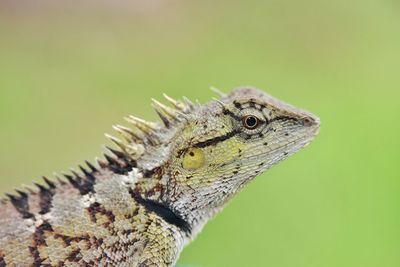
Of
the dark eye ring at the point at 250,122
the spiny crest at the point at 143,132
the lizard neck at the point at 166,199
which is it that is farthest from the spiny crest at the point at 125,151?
the dark eye ring at the point at 250,122

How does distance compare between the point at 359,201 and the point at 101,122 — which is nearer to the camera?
the point at 359,201

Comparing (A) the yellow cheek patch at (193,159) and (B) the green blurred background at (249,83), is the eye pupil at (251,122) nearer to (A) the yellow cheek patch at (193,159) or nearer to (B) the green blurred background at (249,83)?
(A) the yellow cheek patch at (193,159)

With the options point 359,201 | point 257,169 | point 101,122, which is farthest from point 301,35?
point 257,169

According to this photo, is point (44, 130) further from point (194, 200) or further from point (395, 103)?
point (194, 200)

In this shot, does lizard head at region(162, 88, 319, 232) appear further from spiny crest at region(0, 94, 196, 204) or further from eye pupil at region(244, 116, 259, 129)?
spiny crest at region(0, 94, 196, 204)

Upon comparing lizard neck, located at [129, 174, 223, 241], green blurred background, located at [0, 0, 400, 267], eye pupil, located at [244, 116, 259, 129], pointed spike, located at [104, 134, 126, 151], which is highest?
green blurred background, located at [0, 0, 400, 267]

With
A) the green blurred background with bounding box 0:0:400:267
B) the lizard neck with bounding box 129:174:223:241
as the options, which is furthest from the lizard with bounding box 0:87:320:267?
the green blurred background with bounding box 0:0:400:267
